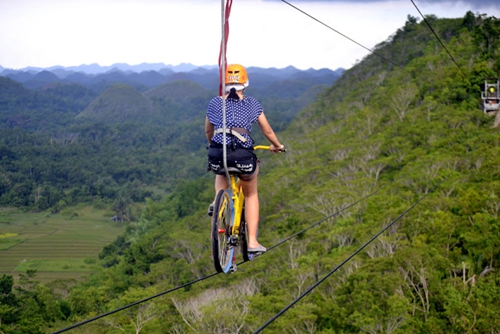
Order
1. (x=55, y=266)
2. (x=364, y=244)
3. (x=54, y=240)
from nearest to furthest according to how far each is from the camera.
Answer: (x=364, y=244), (x=55, y=266), (x=54, y=240)

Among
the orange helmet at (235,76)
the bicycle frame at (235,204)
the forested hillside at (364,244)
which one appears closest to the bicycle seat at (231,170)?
the bicycle frame at (235,204)

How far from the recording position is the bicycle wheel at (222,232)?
180 inches

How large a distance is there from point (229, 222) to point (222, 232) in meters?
0.28

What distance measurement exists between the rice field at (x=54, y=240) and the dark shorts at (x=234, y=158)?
57.7 m

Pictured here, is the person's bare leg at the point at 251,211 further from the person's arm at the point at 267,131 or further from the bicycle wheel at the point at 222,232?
the person's arm at the point at 267,131

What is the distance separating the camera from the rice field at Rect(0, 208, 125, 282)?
212 ft

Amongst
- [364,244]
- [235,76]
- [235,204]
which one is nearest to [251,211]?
[235,204]

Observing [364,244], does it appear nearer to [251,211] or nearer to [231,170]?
[251,211]

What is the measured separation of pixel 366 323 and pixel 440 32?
58205mm

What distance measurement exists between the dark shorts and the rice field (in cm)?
5767

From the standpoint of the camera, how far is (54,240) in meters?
76.8

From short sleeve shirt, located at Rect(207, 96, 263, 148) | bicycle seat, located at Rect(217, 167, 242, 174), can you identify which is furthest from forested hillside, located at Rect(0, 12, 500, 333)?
short sleeve shirt, located at Rect(207, 96, 263, 148)

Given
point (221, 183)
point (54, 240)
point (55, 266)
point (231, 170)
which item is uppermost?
point (231, 170)

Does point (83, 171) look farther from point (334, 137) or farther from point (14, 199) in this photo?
point (334, 137)
